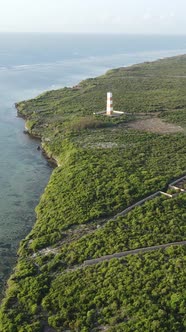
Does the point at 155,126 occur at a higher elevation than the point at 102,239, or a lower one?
higher

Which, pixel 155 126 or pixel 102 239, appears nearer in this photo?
pixel 102 239

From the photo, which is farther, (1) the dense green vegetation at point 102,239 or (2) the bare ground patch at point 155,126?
(2) the bare ground patch at point 155,126

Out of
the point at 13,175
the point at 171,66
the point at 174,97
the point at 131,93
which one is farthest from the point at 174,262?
the point at 171,66

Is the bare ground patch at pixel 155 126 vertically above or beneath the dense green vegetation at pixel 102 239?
above
